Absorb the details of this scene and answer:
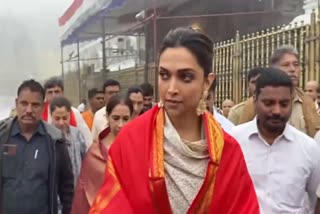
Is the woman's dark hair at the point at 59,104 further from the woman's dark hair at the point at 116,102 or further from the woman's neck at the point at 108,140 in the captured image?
the woman's neck at the point at 108,140

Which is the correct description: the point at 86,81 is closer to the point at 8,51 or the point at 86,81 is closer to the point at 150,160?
the point at 8,51

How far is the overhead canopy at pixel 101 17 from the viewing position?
15.7m

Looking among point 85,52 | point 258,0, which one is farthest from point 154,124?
point 85,52

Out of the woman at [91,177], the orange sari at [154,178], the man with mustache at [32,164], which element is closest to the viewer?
the orange sari at [154,178]

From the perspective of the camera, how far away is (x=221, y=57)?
35.6 feet

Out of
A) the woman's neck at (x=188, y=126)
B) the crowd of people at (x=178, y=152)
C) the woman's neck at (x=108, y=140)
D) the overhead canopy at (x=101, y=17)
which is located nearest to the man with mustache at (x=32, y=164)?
the crowd of people at (x=178, y=152)

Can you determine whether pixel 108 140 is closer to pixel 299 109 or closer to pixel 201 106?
pixel 299 109

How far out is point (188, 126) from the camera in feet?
9.50

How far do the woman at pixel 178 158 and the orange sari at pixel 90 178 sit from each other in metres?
1.27

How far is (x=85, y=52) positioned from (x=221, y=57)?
40.2 feet

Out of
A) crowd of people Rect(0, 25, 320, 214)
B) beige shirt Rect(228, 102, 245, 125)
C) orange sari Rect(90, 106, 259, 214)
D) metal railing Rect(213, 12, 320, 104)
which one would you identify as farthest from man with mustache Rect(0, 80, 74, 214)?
Answer: metal railing Rect(213, 12, 320, 104)

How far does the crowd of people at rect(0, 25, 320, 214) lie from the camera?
2.80m

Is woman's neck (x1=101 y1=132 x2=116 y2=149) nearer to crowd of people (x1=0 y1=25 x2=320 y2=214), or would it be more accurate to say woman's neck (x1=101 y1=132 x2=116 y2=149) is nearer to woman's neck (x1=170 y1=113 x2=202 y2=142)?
crowd of people (x1=0 y1=25 x2=320 y2=214)

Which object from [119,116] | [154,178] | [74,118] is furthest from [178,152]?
[74,118]
